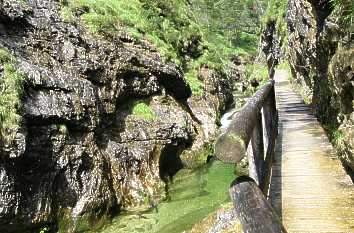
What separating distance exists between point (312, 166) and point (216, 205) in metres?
5.04

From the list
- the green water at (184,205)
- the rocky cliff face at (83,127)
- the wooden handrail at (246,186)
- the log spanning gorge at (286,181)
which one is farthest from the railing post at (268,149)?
the rocky cliff face at (83,127)

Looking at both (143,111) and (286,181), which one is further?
(143,111)

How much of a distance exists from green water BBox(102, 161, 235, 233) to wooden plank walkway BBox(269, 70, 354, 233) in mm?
3505

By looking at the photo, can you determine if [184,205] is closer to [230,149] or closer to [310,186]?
[310,186]

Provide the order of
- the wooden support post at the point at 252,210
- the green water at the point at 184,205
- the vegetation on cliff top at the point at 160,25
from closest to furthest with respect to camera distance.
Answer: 1. the wooden support post at the point at 252,210
2. the green water at the point at 184,205
3. the vegetation on cliff top at the point at 160,25

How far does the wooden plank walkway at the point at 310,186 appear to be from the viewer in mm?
5605

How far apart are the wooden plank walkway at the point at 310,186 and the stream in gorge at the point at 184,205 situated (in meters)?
3.47

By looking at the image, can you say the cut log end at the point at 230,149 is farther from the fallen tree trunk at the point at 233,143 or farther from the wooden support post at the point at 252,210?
the wooden support post at the point at 252,210

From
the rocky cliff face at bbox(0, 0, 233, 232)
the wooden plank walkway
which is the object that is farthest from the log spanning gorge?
the rocky cliff face at bbox(0, 0, 233, 232)

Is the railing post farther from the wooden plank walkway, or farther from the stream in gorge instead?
the stream in gorge

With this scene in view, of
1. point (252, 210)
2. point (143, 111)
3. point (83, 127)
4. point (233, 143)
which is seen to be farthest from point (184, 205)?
point (252, 210)

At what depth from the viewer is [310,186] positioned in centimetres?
693

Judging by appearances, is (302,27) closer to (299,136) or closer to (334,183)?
(299,136)

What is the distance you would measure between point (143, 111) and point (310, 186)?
1001 cm
